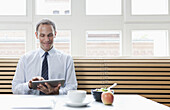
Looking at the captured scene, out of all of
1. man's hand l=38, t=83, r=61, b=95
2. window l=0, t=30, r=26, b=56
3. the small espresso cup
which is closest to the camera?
the small espresso cup

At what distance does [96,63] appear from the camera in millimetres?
2617

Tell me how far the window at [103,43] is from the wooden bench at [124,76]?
39 centimetres

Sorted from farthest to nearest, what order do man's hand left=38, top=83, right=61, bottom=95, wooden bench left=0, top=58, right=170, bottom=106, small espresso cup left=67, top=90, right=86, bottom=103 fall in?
wooden bench left=0, top=58, right=170, bottom=106 < man's hand left=38, top=83, right=61, bottom=95 < small espresso cup left=67, top=90, right=86, bottom=103

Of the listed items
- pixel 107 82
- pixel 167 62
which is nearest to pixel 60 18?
pixel 107 82

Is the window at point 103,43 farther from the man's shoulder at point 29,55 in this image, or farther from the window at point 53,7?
the man's shoulder at point 29,55

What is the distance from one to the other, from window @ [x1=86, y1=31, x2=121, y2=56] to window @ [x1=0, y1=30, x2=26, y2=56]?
37.6 inches

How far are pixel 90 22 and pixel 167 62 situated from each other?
1.18m

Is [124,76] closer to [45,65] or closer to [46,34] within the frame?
[45,65]

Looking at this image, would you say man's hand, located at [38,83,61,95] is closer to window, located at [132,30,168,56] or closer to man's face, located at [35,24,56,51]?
man's face, located at [35,24,56,51]

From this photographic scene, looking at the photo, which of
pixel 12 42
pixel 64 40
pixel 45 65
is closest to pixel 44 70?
pixel 45 65

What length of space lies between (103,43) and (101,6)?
0.55 metres

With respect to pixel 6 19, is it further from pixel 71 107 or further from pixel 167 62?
pixel 167 62

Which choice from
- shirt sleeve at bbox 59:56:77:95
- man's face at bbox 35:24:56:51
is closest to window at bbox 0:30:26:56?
man's face at bbox 35:24:56:51

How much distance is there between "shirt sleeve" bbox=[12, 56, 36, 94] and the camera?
2.06 meters
